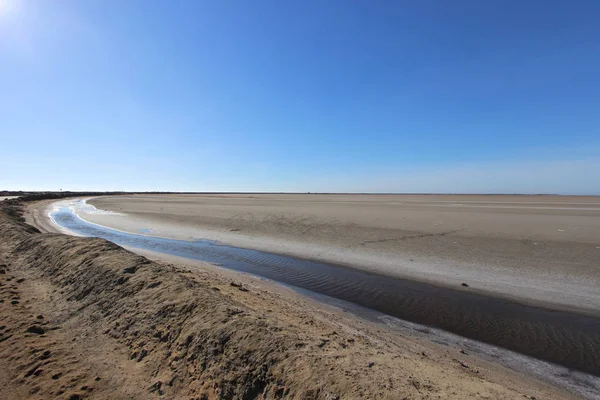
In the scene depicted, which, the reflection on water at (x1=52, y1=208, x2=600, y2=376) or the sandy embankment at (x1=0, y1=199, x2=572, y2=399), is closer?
the sandy embankment at (x1=0, y1=199, x2=572, y2=399)

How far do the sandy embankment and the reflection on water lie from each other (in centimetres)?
118

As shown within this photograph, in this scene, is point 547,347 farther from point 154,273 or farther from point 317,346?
point 154,273

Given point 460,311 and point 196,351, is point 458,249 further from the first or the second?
point 196,351

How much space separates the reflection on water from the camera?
5121 millimetres

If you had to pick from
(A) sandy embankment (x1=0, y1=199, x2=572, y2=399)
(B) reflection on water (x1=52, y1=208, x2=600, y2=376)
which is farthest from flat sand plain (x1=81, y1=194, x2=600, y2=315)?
(A) sandy embankment (x1=0, y1=199, x2=572, y2=399)

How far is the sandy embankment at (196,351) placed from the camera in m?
3.21

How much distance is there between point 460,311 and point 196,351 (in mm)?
5603

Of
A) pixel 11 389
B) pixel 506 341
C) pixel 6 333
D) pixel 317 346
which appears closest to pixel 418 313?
pixel 506 341

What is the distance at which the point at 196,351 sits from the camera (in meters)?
3.85

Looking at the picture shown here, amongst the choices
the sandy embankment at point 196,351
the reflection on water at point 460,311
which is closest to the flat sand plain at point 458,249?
the reflection on water at point 460,311

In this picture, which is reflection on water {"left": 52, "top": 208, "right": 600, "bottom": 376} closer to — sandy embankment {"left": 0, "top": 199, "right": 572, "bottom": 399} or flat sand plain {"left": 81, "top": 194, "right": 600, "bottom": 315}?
flat sand plain {"left": 81, "top": 194, "right": 600, "bottom": 315}

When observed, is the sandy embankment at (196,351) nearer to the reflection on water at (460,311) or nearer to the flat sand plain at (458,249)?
the reflection on water at (460,311)

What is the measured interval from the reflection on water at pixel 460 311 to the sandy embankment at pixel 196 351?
46.3 inches

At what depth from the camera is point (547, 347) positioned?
5102 millimetres
